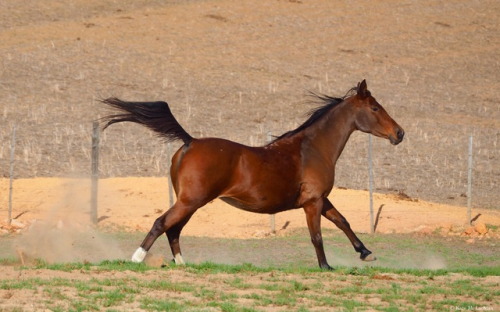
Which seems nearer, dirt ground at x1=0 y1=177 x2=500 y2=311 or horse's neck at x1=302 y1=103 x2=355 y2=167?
dirt ground at x1=0 y1=177 x2=500 y2=311

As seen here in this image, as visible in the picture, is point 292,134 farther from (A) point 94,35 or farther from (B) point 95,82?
(A) point 94,35

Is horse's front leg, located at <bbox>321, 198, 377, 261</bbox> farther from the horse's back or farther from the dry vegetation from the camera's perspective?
the dry vegetation

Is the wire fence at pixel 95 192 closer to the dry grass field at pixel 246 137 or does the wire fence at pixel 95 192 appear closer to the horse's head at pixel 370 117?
the dry grass field at pixel 246 137

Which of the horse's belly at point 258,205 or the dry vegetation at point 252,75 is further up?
the dry vegetation at point 252,75

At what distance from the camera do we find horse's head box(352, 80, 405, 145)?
13.7m

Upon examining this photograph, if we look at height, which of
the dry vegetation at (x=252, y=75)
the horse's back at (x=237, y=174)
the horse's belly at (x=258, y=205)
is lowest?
the horse's belly at (x=258, y=205)

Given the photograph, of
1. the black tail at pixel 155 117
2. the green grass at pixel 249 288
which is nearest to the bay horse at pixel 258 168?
the black tail at pixel 155 117

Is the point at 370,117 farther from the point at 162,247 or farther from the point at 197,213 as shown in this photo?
the point at 197,213

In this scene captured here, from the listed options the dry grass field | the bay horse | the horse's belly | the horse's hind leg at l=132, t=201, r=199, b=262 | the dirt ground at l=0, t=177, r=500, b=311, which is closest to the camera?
the dirt ground at l=0, t=177, r=500, b=311

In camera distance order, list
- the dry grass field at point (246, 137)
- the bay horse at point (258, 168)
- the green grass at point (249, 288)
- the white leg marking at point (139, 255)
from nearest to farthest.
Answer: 1. the green grass at point (249, 288)
2. the dry grass field at point (246, 137)
3. the white leg marking at point (139, 255)
4. the bay horse at point (258, 168)

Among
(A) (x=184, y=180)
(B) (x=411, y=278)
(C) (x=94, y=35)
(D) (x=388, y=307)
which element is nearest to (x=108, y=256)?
(A) (x=184, y=180)

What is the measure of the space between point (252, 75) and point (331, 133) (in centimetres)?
2521

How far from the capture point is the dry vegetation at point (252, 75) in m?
27.8

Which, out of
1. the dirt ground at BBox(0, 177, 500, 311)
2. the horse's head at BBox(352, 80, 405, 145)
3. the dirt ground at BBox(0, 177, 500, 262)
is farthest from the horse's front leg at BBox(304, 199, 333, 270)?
the dirt ground at BBox(0, 177, 500, 262)
